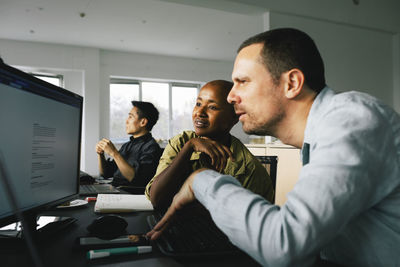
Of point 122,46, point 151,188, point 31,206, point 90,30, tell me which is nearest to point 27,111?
point 31,206

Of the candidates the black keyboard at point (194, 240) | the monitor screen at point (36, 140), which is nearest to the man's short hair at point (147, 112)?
the monitor screen at point (36, 140)

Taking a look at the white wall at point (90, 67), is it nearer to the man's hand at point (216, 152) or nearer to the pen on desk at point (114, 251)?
the man's hand at point (216, 152)

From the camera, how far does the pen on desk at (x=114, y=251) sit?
67cm

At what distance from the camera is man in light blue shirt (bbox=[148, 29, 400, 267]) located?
53cm

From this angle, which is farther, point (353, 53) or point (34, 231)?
point (353, 53)

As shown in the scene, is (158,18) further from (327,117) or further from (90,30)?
(327,117)

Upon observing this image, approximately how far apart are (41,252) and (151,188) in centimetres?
63

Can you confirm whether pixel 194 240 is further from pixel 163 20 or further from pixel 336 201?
pixel 163 20

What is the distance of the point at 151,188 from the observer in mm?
1331

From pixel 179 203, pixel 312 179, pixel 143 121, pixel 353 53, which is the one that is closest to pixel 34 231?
pixel 179 203

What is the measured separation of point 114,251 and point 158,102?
7.72 meters

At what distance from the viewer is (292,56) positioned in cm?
84

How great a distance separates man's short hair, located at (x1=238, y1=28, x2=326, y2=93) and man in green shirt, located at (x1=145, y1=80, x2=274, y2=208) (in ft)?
1.72

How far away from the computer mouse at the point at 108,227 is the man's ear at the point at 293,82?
578 millimetres
